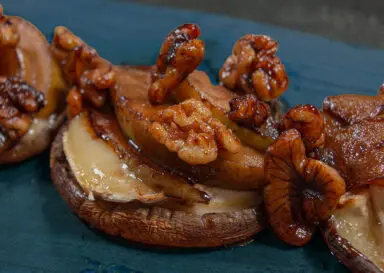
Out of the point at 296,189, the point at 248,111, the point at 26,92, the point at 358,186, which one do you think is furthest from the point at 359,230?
the point at 26,92

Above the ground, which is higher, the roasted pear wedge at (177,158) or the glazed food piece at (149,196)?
the roasted pear wedge at (177,158)

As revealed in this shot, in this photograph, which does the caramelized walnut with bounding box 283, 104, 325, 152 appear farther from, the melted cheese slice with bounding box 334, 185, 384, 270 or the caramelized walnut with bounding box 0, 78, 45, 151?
the caramelized walnut with bounding box 0, 78, 45, 151

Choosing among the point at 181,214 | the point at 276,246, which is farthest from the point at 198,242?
the point at 276,246

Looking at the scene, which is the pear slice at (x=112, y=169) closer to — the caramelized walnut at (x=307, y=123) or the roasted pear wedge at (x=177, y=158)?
the roasted pear wedge at (x=177, y=158)

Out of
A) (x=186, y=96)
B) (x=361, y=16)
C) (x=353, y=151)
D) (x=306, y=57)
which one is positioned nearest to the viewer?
(x=353, y=151)

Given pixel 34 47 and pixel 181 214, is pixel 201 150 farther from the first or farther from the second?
pixel 34 47

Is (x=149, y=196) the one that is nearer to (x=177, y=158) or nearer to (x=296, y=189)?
(x=177, y=158)

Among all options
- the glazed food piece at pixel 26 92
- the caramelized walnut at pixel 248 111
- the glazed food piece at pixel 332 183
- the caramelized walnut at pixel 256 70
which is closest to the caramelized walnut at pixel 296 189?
the glazed food piece at pixel 332 183
